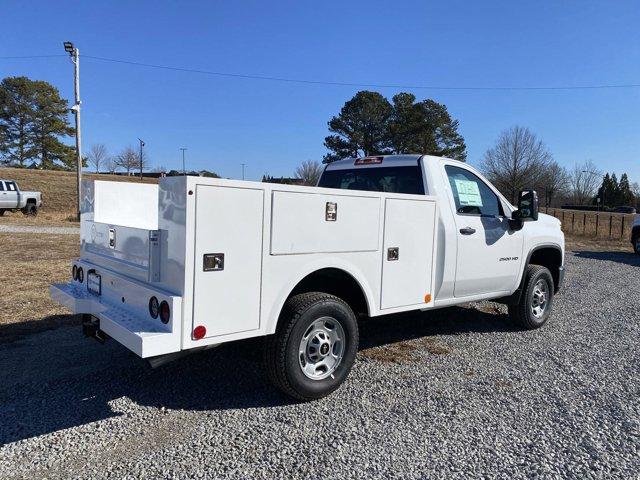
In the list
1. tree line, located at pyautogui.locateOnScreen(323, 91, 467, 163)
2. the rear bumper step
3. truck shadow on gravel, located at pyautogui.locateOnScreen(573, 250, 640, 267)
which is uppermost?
tree line, located at pyautogui.locateOnScreen(323, 91, 467, 163)

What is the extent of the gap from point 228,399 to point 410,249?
6.58 feet

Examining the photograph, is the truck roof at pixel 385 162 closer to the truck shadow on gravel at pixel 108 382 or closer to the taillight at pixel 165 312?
the truck shadow on gravel at pixel 108 382

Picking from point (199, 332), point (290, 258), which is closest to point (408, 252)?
point (290, 258)

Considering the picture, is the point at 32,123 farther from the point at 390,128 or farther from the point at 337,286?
the point at 337,286

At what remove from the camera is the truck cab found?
205 inches

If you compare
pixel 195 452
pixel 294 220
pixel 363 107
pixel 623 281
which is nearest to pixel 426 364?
pixel 294 220

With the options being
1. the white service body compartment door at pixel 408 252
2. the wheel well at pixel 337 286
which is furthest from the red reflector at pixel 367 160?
the wheel well at pixel 337 286

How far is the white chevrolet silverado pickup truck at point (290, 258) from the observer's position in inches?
135

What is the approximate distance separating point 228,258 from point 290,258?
53cm

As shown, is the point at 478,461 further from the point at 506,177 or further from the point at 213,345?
the point at 506,177

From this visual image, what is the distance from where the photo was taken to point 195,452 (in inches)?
132

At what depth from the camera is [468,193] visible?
558 centimetres

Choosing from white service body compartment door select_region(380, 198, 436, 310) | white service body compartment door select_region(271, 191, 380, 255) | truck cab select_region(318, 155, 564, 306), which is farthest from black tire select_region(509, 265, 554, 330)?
white service body compartment door select_region(271, 191, 380, 255)

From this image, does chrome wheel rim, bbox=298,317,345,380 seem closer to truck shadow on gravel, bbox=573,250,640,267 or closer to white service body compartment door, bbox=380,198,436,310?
white service body compartment door, bbox=380,198,436,310
